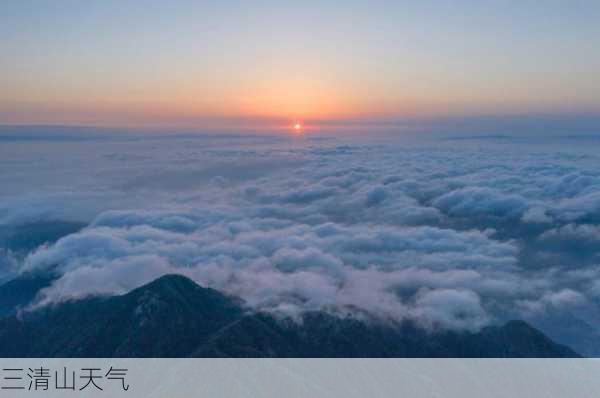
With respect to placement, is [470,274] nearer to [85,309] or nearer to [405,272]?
[405,272]

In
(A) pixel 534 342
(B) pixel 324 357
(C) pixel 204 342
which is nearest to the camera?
(C) pixel 204 342

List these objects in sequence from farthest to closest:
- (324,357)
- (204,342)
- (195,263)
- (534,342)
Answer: (195,263) → (534,342) → (324,357) → (204,342)
